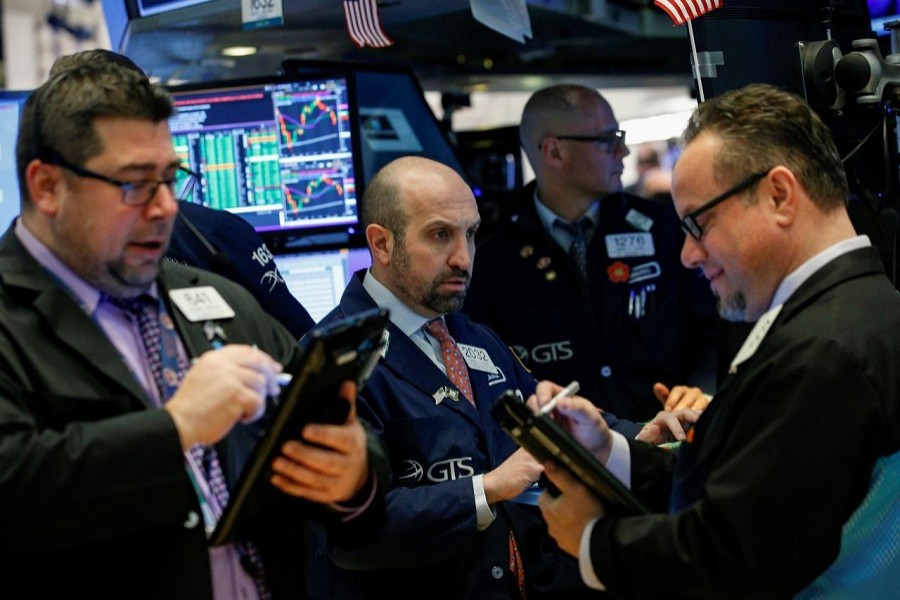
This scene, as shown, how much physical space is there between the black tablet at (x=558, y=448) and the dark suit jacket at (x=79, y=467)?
0.56 meters

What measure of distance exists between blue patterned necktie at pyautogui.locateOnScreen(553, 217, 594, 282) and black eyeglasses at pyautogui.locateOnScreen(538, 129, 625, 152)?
13.7 inches

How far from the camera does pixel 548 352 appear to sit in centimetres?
447

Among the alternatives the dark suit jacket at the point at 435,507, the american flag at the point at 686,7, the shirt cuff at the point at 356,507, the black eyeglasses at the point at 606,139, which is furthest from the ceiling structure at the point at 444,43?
the shirt cuff at the point at 356,507

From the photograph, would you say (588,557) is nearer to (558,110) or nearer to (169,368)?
(169,368)

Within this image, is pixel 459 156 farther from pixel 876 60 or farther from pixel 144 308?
pixel 144 308

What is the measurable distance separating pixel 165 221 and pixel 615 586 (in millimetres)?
1033

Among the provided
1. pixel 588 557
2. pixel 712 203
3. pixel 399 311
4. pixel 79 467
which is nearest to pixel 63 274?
pixel 79 467

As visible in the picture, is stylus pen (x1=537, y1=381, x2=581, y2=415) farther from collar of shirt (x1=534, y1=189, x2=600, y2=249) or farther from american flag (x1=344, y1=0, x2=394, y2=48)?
american flag (x1=344, y1=0, x2=394, y2=48)

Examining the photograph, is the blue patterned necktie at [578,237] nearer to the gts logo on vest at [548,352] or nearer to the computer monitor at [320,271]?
the gts logo on vest at [548,352]

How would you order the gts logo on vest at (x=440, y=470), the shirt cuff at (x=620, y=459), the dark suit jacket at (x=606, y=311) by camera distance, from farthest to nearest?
the dark suit jacket at (x=606, y=311) < the gts logo on vest at (x=440, y=470) < the shirt cuff at (x=620, y=459)

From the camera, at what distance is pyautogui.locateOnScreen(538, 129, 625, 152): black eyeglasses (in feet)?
15.9

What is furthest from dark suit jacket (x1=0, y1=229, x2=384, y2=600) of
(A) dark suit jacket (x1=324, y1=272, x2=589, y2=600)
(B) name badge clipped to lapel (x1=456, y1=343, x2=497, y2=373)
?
(B) name badge clipped to lapel (x1=456, y1=343, x2=497, y2=373)

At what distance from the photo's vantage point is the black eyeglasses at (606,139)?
4840 mm

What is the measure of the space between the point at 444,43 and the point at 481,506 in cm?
305
